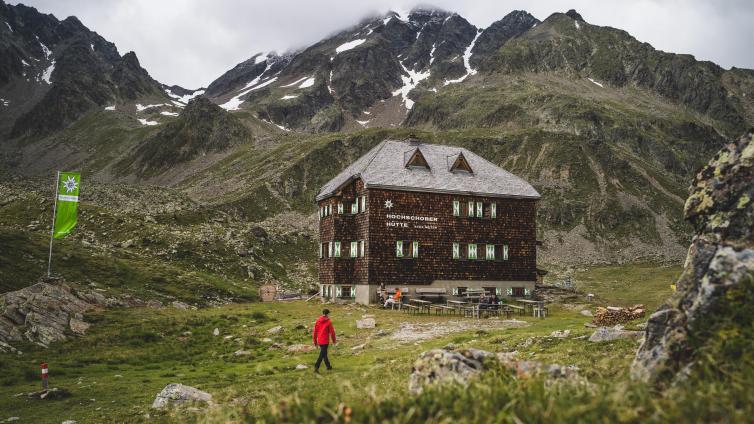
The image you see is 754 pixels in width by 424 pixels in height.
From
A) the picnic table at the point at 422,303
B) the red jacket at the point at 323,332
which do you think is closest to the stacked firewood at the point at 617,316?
the red jacket at the point at 323,332

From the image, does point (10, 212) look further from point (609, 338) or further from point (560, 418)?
point (560, 418)

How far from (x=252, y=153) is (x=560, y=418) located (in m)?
170

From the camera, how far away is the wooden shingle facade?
43.2 m

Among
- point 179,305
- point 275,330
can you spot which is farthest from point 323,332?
point 179,305

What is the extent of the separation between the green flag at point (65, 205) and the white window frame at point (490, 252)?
31.4 m

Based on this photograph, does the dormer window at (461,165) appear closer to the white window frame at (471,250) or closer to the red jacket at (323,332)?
the white window frame at (471,250)

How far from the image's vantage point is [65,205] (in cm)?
3262

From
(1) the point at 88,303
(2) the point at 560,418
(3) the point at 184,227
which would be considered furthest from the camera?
(3) the point at 184,227

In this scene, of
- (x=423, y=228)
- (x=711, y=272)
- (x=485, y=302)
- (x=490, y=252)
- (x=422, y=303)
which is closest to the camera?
(x=711, y=272)

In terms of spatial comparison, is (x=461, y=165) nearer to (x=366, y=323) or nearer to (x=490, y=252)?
(x=490, y=252)

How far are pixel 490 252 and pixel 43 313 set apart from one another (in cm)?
3326

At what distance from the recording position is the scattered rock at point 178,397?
562 inches

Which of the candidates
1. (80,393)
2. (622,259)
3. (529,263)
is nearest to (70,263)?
(80,393)

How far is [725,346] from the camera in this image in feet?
20.9
